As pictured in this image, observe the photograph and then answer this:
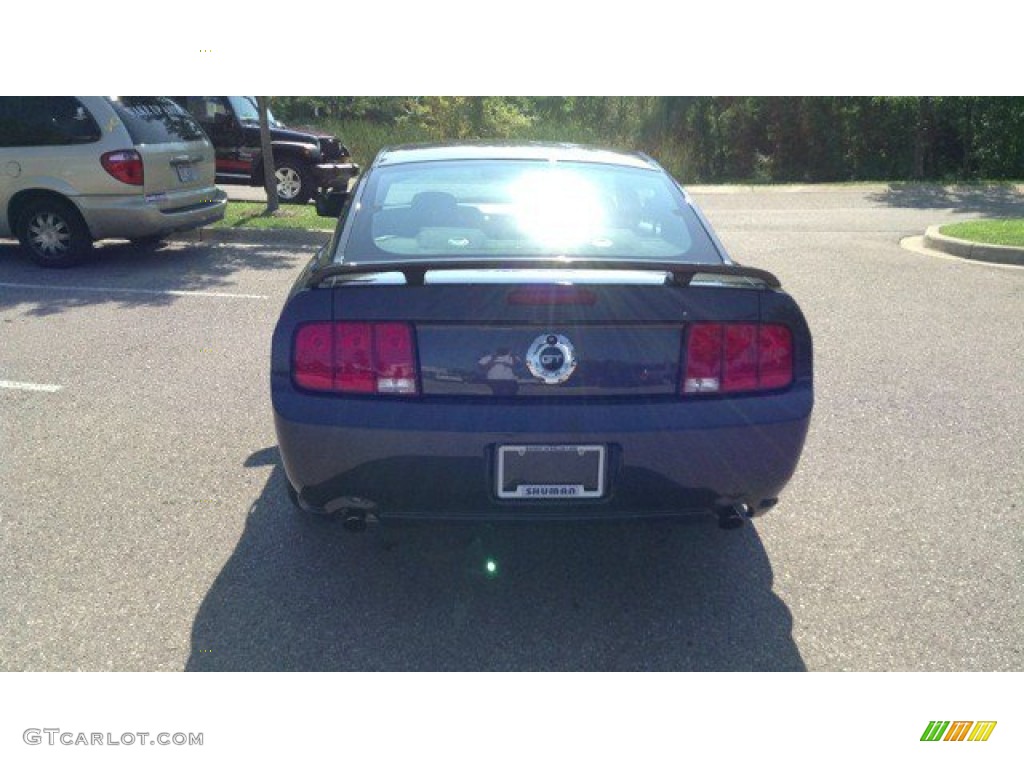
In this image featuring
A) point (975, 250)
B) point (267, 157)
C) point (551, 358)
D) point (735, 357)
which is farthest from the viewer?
point (267, 157)

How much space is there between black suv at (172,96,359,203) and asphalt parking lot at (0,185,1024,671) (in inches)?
330

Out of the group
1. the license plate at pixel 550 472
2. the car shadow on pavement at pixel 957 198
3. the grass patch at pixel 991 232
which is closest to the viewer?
the license plate at pixel 550 472

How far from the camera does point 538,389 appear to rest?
2.56 metres

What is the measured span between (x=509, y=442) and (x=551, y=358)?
0.93 ft

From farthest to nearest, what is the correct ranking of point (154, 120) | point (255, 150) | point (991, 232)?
point (255, 150)
point (991, 232)
point (154, 120)

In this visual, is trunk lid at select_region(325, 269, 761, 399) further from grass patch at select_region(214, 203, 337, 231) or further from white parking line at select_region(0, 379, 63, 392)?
grass patch at select_region(214, 203, 337, 231)

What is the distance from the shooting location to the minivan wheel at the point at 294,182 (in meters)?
13.5

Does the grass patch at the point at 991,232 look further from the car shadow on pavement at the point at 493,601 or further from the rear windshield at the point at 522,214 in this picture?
the car shadow on pavement at the point at 493,601

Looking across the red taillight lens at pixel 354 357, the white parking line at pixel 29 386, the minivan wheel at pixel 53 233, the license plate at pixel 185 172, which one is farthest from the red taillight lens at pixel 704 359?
the minivan wheel at pixel 53 233

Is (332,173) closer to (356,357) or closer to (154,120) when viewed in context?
(154,120)

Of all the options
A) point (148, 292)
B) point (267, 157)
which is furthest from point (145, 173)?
point (267, 157)

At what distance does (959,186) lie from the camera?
1802 centimetres

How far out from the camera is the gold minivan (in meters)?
8.38

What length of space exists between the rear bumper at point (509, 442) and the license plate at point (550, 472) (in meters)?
0.03
